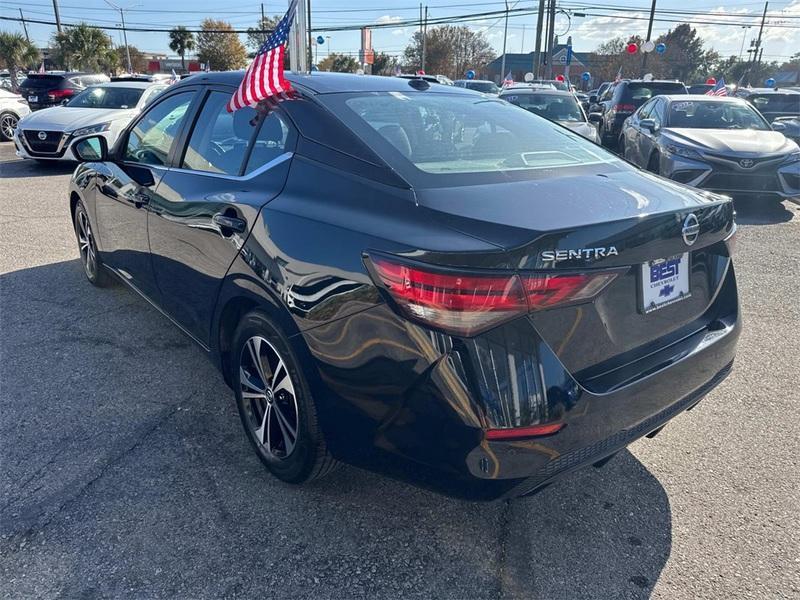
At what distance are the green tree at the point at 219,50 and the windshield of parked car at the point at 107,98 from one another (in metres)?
47.7

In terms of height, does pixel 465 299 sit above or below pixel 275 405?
above

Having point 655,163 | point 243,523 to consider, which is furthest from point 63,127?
point 243,523

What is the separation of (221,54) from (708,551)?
6331 cm

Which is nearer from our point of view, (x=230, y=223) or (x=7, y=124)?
(x=230, y=223)

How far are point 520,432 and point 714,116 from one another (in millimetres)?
9311

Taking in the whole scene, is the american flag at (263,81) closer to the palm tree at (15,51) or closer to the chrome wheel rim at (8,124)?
the chrome wheel rim at (8,124)

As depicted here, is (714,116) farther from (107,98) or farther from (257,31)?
(257,31)

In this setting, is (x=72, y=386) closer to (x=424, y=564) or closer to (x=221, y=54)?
(x=424, y=564)

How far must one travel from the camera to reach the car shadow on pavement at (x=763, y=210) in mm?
8170

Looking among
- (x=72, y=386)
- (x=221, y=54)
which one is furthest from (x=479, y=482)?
(x=221, y=54)

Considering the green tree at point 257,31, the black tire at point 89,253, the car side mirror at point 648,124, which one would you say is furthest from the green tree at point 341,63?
the black tire at point 89,253

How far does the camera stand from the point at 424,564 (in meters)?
2.31

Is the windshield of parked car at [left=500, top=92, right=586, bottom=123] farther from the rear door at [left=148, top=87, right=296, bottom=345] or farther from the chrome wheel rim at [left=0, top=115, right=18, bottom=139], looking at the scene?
the chrome wheel rim at [left=0, top=115, right=18, bottom=139]

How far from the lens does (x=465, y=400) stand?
6.12 feet
